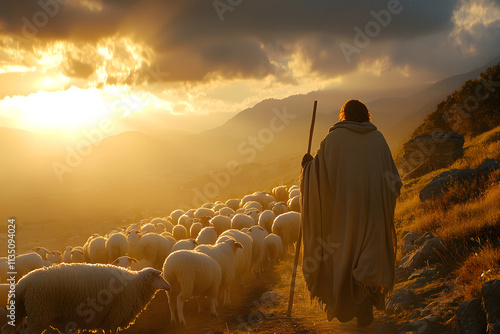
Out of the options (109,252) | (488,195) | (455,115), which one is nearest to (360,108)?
(488,195)

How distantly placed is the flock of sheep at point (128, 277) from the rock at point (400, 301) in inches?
152

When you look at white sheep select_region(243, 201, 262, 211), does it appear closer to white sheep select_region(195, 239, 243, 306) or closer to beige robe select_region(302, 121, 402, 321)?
white sheep select_region(195, 239, 243, 306)

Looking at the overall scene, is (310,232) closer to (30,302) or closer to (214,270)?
(214,270)

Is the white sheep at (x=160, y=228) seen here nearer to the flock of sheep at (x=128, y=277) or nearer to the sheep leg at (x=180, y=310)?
the flock of sheep at (x=128, y=277)

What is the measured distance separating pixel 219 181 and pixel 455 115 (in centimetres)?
3952

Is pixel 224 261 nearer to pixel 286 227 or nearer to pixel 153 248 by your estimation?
pixel 153 248

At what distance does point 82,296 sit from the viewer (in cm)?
645

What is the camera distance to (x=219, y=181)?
62156 mm

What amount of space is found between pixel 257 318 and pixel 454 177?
6.20m

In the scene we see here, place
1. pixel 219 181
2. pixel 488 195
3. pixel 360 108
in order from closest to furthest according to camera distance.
Answer: pixel 360 108
pixel 488 195
pixel 219 181

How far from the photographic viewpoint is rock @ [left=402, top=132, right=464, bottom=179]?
1617 cm

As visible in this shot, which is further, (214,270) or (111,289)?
(214,270)

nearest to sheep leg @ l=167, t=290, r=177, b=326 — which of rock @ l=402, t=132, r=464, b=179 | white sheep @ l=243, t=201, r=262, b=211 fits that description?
white sheep @ l=243, t=201, r=262, b=211

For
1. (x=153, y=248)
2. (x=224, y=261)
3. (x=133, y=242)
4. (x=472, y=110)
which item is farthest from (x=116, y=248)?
(x=472, y=110)
